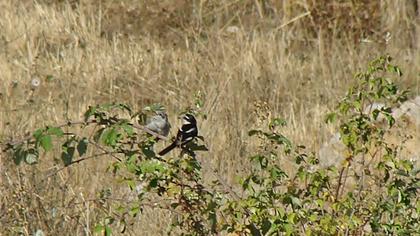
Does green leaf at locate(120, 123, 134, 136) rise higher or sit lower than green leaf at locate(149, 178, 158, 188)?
higher

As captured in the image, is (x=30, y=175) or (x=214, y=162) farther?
(x=214, y=162)

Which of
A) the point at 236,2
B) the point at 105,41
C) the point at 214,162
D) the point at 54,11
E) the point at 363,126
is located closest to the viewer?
the point at 363,126

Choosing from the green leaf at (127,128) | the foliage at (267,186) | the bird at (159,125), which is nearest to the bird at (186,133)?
the foliage at (267,186)

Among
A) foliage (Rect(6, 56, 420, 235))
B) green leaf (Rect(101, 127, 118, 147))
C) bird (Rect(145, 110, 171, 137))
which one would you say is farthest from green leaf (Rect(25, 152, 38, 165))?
bird (Rect(145, 110, 171, 137))

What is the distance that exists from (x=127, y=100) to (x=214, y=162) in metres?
2.02

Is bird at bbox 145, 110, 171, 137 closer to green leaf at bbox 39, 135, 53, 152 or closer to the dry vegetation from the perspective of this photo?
the dry vegetation

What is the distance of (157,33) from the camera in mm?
9914

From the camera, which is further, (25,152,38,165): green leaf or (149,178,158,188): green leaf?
(149,178,158,188): green leaf

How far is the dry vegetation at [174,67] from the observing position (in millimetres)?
5004

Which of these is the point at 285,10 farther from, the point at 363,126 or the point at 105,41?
the point at 363,126

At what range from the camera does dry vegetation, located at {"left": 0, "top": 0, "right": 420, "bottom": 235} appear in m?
5.00

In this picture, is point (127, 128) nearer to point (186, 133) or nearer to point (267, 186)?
point (186, 133)

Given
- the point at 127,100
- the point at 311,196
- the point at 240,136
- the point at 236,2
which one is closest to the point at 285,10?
the point at 236,2

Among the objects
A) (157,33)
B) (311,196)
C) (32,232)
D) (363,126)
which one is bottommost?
(157,33)
